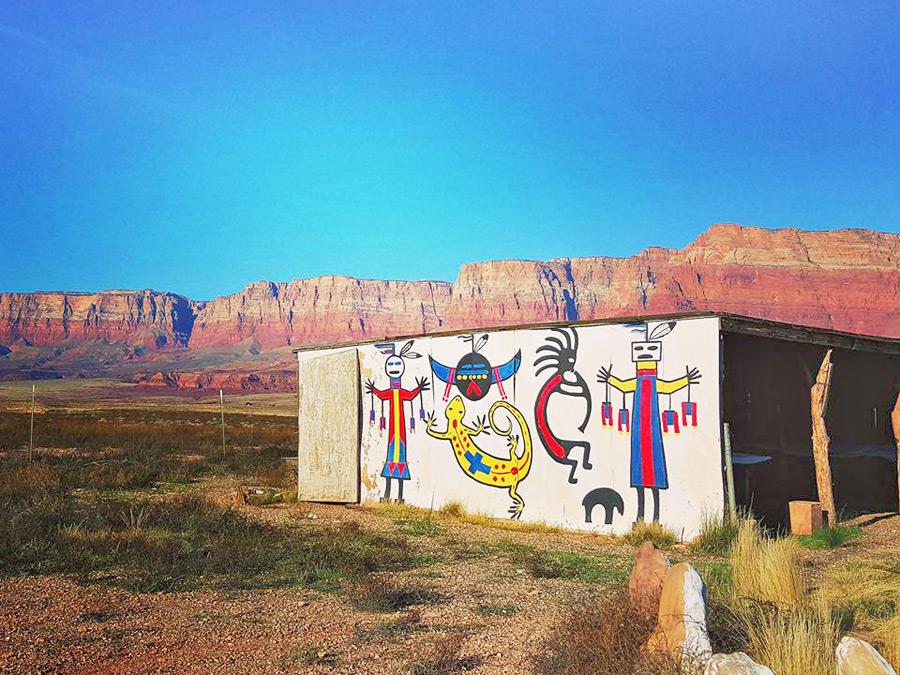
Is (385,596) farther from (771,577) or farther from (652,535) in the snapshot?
(652,535)

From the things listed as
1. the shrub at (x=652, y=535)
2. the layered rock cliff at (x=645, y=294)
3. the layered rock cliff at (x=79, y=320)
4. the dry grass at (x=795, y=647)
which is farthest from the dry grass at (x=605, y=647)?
the layered rock cliff at (x=79, y=320)

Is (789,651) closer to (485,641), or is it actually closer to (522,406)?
(485,641)

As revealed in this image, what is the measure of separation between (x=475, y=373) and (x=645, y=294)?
160 m

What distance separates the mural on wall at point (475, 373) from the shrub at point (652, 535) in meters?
3.24

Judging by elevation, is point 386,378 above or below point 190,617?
above

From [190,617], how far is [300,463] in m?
8.83

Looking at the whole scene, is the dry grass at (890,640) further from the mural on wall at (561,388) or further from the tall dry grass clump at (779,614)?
the mural on wall at (561,388)

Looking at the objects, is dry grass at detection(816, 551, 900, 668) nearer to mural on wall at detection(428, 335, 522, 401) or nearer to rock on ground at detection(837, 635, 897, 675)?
rock on ground at detection(837, 635, 897, 675)

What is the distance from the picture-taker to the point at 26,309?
186 metres

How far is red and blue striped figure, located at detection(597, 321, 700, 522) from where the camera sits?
10586 millimetres

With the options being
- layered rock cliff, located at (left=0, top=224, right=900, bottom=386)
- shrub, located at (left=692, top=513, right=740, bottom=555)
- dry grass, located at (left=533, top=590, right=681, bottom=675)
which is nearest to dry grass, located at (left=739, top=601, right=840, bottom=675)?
dry grass, located at (left=533, top=590, right=681, bottom=675)

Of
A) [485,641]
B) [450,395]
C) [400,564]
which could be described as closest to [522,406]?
[450,395]

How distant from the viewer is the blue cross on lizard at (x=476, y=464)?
12.6 meters

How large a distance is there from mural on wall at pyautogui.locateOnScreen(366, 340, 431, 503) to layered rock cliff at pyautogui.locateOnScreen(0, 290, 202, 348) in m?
192
